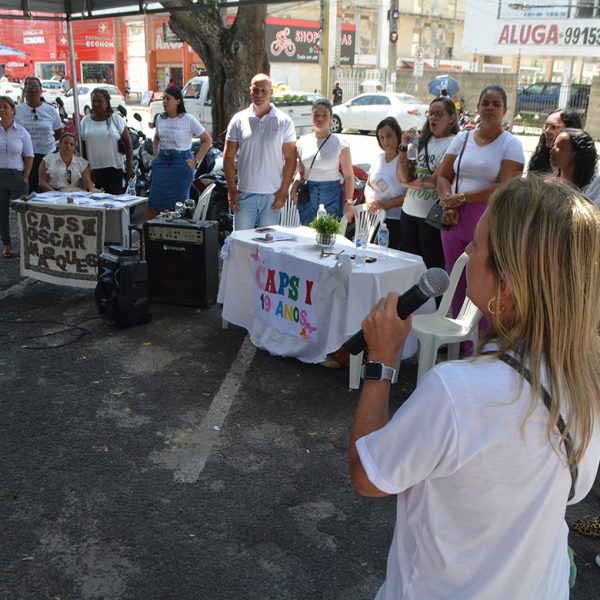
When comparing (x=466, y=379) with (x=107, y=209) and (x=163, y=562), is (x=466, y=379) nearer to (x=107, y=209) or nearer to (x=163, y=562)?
(x=163, y=562)

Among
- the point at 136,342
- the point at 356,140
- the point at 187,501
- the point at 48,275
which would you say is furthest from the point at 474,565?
the point at 356,140

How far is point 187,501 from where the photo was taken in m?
3.20

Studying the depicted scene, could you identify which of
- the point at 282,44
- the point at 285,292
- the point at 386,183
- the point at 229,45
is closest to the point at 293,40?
the point at 282,44

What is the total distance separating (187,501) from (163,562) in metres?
0.45

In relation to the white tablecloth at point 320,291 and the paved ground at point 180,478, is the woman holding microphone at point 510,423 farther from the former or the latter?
the white tablecloth at point 320,291

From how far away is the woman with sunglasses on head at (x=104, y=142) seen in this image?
295 inches

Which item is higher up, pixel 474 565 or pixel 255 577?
pixel 474 565

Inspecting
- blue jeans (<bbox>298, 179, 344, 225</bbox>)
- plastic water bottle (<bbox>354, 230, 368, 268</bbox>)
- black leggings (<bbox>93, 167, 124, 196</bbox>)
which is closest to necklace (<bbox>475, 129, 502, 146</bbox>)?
plastic water bottle (<bbox>354, 230, 368, 268</bbox>)

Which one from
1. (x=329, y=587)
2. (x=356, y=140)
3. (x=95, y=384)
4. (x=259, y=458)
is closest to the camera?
(x=329, y=587)

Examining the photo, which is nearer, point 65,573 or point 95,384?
point 65,573

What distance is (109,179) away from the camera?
7.82 meters

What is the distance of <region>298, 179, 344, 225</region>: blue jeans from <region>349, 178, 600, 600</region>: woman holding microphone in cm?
499

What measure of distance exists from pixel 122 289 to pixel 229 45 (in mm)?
5288

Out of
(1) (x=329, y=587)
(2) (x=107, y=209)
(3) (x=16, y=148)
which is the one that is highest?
(3) (x=16, y=148)
